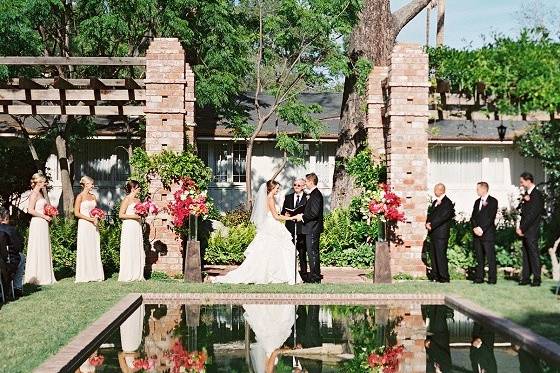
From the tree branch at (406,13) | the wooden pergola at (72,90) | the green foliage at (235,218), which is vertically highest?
the tree branch at (406,13)

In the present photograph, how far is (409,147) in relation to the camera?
59.0 ft

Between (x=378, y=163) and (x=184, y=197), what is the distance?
5122 mm

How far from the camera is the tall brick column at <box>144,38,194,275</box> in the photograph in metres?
18.0

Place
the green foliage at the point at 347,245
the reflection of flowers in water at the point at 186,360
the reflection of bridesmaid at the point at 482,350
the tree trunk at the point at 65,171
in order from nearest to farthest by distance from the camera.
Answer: the reflection of flowers in water at the point at 186,360
the reflection of bridesmaid at the point at 482,350
the green foliage at the point at 347,245
the tree trunk at the point at 65,171

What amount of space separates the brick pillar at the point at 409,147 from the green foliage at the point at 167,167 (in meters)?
4.00

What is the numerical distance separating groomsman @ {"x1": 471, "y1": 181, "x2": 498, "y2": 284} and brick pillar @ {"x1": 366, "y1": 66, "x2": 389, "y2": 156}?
4689 millimetres

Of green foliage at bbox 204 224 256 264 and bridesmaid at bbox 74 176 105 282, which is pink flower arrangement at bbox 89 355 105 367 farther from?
green foliage at bbox 204 224 256 264

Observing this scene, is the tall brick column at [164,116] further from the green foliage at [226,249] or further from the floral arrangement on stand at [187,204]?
the green foliage at [226,249]

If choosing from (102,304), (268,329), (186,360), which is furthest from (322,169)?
(186,360)

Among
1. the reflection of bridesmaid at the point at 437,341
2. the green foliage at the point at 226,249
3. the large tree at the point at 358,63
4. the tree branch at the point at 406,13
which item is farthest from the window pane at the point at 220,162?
the reflection of bridesmaid at the point at 437,341

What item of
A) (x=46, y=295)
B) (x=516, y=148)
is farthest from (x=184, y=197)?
(x=516, y=148)

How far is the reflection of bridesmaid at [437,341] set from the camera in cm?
916

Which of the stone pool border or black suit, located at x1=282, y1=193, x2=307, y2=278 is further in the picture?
black suit, located at x1=282, y1=193, x2=307, y2=278

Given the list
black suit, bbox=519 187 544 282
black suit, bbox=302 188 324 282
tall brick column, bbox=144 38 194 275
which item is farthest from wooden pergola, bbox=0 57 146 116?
black suit, bbox=519 187 544 282
